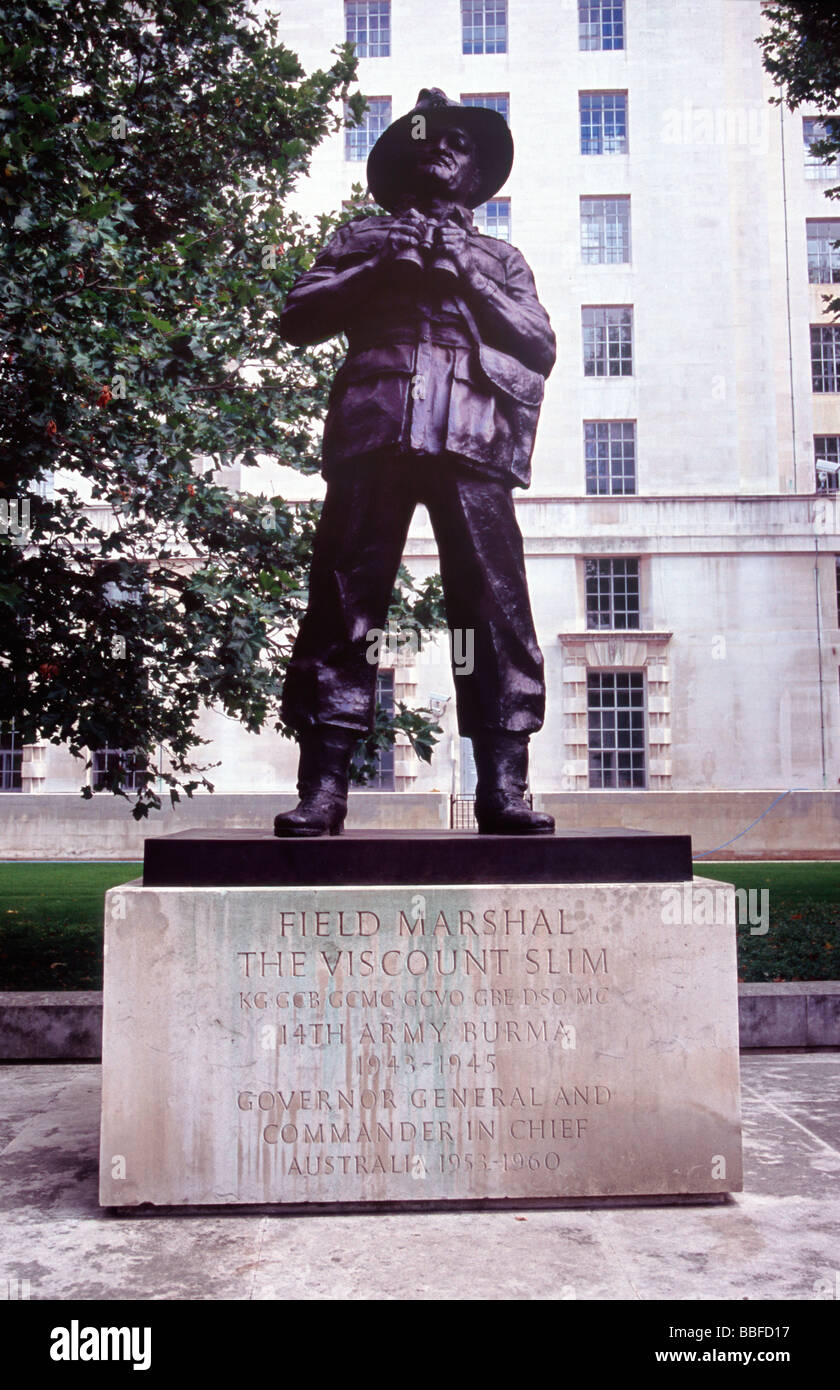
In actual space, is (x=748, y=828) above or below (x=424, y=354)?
below

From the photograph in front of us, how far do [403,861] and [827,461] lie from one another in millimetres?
28683

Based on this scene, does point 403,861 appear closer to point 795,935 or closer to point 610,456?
point 795,935

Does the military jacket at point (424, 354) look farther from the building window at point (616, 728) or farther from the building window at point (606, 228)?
the building window at point (606, 228)

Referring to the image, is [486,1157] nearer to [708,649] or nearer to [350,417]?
[350,417]

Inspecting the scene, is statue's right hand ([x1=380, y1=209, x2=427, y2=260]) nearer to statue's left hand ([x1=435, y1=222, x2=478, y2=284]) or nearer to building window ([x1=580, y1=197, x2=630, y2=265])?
statue's left hand ([x1=435, y1=222, x2=478, y2=284])

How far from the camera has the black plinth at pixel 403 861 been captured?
14.6 feet

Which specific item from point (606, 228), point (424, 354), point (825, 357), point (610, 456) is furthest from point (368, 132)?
point (424, 354)

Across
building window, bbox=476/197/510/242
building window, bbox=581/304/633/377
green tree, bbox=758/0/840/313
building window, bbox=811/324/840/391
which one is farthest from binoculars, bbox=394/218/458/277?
building window, bbox=811/324/840/391

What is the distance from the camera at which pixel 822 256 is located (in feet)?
103

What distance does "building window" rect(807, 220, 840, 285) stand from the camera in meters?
31.3

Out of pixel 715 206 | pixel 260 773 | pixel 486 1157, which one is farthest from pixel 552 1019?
pixel 715 206

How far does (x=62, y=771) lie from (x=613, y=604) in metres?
14.3

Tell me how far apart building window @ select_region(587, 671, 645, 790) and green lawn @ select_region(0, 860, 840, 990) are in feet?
34.8

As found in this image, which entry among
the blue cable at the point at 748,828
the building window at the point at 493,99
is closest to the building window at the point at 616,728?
the blue cable at the point at 748,828
